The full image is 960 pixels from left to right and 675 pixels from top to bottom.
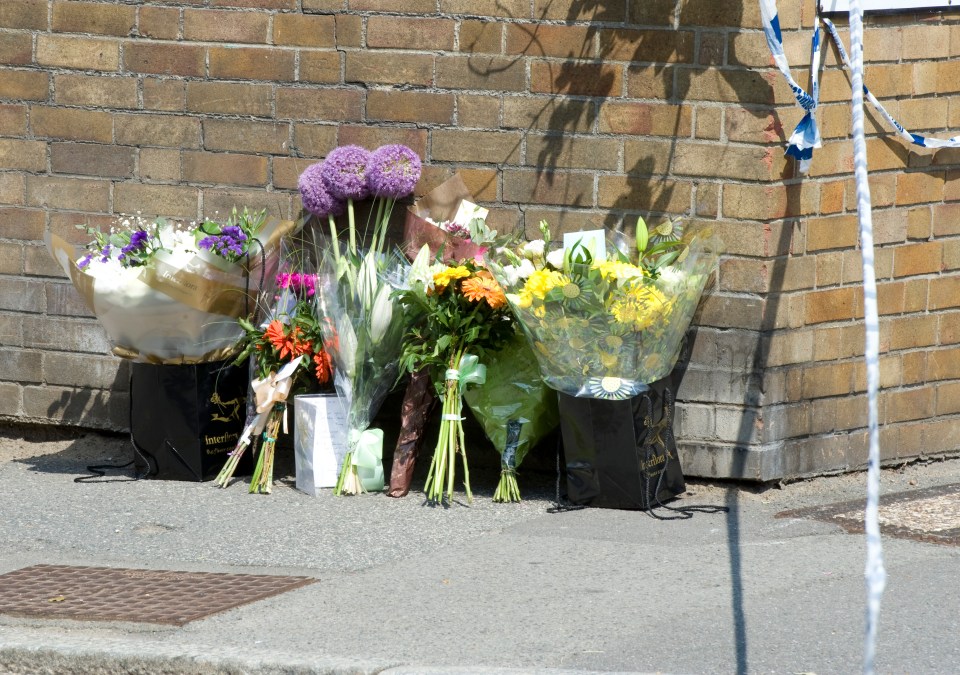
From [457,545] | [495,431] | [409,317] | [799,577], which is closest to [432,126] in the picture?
[409,317]

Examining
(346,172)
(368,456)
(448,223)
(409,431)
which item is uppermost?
(346,172)

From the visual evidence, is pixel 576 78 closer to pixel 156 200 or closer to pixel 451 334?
pixel 451 334

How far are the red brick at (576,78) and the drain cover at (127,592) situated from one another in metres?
2.55

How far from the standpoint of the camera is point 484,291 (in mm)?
5770

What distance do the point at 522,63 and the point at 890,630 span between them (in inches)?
122

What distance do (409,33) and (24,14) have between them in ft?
6.79

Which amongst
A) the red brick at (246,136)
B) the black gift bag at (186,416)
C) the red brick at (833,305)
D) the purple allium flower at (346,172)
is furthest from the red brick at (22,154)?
the red brick at (833,305)

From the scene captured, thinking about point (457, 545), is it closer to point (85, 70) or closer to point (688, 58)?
point (688, 58)

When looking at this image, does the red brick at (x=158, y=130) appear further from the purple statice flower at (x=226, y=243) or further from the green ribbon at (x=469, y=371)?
the green ribbon at (x=469, y=371)

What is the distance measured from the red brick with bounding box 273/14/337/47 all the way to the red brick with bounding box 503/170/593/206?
1098mm

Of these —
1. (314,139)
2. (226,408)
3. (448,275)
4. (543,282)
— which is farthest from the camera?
(314,139)

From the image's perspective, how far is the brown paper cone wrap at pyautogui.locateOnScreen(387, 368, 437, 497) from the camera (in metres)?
6.07

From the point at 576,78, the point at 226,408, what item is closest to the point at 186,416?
the point at 226,408

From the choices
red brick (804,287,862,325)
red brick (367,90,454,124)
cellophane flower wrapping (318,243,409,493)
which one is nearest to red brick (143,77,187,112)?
red brick (367,90,454,124)
